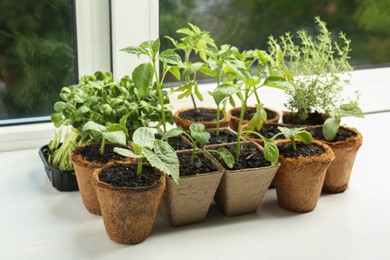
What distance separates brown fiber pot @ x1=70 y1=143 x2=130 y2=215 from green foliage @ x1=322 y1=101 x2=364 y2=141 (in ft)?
1.72

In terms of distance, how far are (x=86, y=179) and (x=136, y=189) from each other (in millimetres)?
180

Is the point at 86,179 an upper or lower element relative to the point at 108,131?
lower

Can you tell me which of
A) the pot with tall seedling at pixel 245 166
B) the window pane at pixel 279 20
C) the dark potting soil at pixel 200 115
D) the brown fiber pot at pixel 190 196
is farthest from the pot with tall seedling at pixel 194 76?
the window pane at pixel 279 20

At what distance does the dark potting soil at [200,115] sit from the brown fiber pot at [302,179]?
0.91ft

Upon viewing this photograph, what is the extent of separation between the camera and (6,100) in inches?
65.2

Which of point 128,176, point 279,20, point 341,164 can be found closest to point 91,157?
point 128,176

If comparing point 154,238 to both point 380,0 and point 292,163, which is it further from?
point 380,0

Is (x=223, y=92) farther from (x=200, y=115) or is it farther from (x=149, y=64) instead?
(x=200, y=115)

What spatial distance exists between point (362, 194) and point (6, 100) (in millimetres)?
1001

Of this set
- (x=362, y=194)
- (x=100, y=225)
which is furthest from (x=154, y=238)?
(x=362, y=194)

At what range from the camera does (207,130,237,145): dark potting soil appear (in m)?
1.34

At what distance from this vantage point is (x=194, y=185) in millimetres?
1176

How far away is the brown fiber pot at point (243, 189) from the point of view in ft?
3.97

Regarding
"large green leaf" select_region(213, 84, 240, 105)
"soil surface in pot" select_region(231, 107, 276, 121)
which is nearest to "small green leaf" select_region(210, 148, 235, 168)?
"large green leaf" select_region(213, 84, 240, 105)
